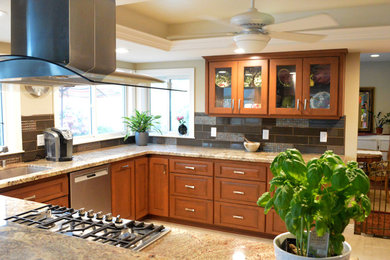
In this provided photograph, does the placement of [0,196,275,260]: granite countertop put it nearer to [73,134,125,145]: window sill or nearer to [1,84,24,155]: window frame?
[1,84,24,155]: window frame

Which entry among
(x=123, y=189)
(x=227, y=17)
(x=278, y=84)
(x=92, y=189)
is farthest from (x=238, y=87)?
(x=92, y=189)

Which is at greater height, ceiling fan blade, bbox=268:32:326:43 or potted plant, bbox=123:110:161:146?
ceiling fan blade, bbox=268:32:326:43

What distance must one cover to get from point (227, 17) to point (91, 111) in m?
2.07

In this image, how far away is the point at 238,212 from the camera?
13.0 ft

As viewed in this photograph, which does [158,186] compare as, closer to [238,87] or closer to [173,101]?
[173,101]

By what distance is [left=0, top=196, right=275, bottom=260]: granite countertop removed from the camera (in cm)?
123

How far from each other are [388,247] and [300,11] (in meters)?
2.68

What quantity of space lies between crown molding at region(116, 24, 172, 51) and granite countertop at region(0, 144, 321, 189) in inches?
49.0

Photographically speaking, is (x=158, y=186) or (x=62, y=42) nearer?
(x=62, y=42)

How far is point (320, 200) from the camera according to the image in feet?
2.93

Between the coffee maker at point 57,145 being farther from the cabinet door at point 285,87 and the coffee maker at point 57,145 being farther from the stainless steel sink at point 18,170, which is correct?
the cabinet door at point 285,87

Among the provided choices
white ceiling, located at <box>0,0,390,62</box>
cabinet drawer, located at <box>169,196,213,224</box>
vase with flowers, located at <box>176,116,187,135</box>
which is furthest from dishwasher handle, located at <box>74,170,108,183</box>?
vase with flowers, located at <box>176,116,187,135</box>

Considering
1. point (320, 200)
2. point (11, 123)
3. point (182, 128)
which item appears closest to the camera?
point (320, 200)

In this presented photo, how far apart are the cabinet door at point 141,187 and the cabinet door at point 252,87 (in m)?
1.36
